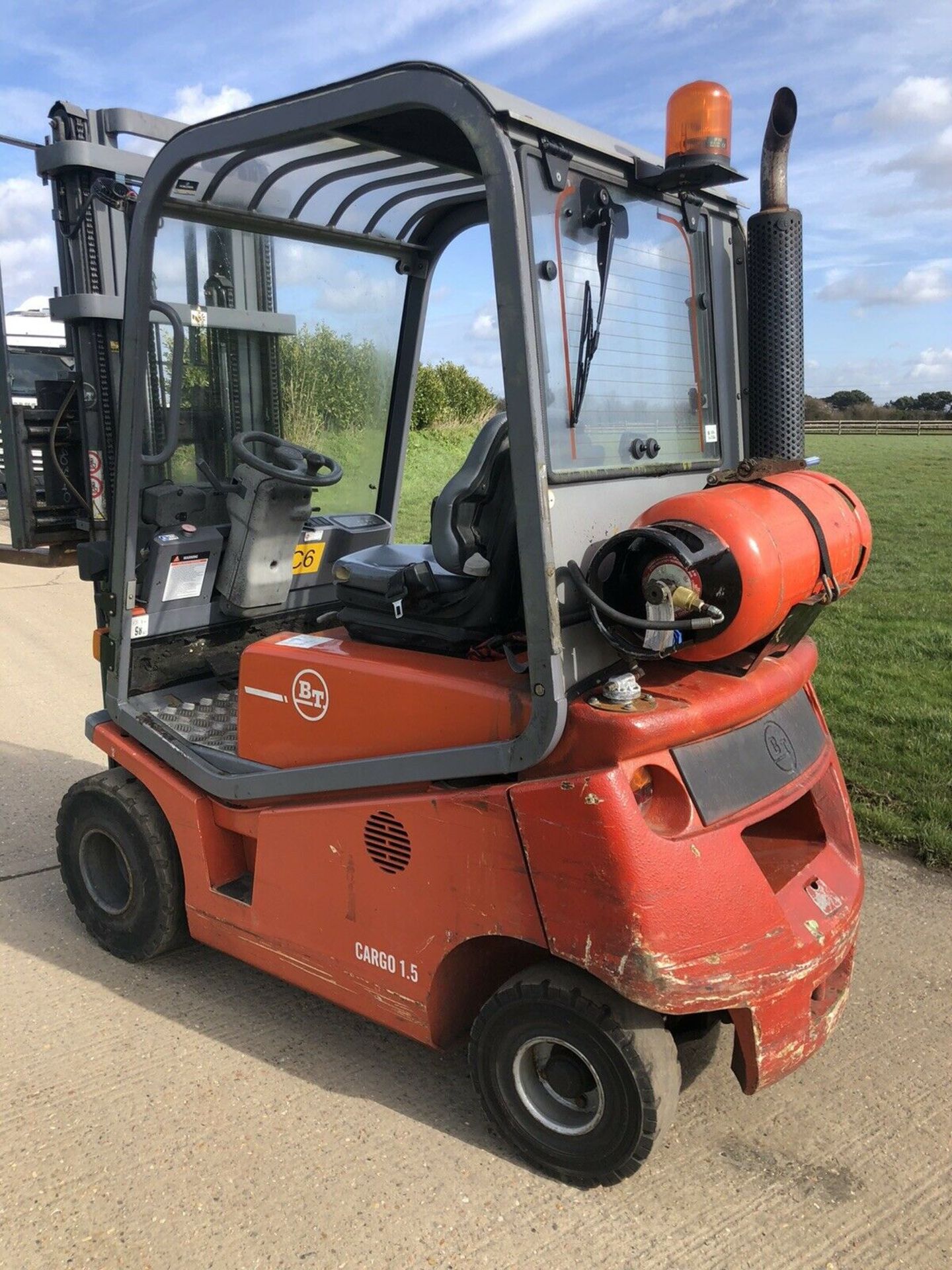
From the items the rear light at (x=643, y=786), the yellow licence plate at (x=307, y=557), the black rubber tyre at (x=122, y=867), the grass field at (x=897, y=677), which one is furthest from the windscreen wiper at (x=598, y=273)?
the grass field at (x=897, y=677)

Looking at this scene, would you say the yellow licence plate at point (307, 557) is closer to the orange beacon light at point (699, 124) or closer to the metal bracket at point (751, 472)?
the metal bracket at point (751, 472)

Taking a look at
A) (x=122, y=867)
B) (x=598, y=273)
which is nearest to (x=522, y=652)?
(x=598, y=273)

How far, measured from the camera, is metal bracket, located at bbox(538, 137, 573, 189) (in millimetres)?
2348

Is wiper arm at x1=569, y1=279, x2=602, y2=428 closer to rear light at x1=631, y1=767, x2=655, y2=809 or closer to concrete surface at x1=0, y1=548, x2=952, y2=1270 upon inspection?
rear light at x1=631, y1=767, x2=655, y2=809

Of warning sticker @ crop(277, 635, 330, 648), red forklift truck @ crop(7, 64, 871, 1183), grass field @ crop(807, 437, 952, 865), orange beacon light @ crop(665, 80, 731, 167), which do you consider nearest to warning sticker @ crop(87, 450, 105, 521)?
red forklift truck @ crop(7, 64, 871, 1183)

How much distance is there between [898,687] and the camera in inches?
262

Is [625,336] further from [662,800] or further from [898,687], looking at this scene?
[898,687]

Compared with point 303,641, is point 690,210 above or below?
above

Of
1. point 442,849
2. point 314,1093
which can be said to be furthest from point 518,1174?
point 442,849

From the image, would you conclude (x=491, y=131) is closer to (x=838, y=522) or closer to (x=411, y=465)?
(x=838, y=522)

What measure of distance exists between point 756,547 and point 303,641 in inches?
54.2

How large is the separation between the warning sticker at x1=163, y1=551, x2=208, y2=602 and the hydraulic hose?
68.1 inches

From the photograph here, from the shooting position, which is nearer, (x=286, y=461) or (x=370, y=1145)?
(x=370, y=1145)

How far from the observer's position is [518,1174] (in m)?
2.61
